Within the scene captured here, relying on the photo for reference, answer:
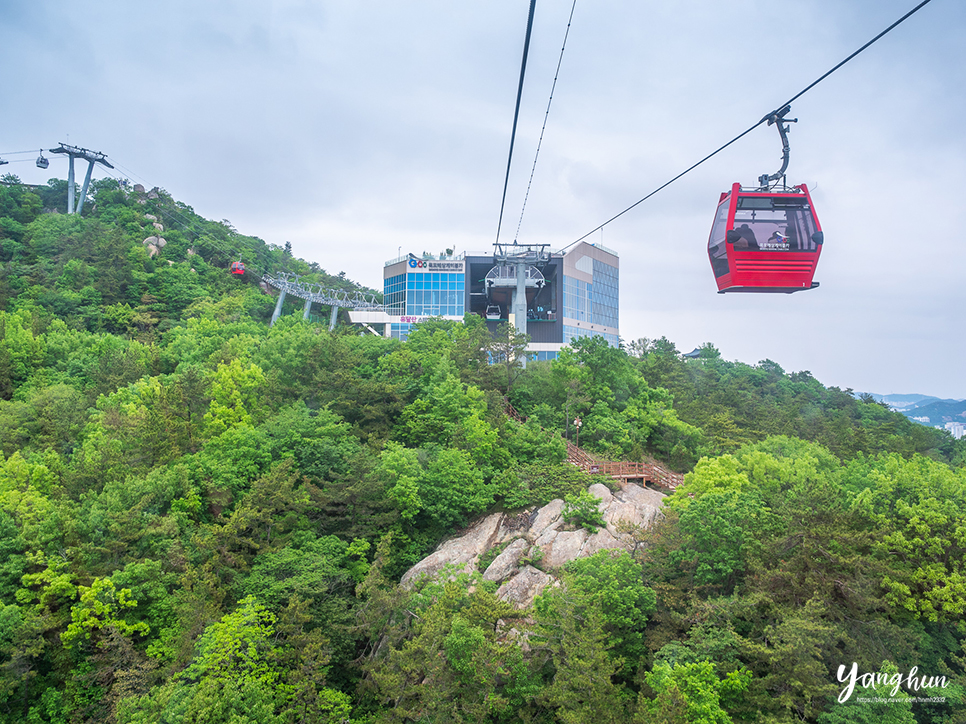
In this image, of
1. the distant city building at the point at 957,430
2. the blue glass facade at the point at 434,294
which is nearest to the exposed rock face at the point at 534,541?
the blue glass facade at the point at 434,294

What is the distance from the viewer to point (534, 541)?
79.7 feet

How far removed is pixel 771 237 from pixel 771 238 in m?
0.03

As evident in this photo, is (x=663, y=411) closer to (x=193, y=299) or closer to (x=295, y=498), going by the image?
(x=295, y=498)

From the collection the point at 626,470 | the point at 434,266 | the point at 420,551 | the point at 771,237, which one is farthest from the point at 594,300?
the point at 771,237

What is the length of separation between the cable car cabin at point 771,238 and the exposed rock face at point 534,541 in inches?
524

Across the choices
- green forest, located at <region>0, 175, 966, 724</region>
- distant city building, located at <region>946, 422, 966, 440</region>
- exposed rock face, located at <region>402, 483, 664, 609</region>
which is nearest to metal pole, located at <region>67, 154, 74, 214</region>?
green forest, located at <region>0, 175, 966, 724</region>

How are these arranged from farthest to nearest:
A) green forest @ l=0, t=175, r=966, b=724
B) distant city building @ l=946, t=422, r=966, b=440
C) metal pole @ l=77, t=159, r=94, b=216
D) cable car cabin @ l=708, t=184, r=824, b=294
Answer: metal pole @ l=77, t=159, r=94, b=216 → distant city building @ l=946, t=422, r=966, b=440 → green forest @ l=0, t=175, r=966, b=724 → cable car cabin @ l=708, t=184, r=824, b=294

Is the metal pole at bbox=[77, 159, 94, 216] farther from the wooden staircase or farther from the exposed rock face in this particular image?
the wooden staircase

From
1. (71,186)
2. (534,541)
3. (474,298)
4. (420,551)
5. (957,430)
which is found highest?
(71,186)

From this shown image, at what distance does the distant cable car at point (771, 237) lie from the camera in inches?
475

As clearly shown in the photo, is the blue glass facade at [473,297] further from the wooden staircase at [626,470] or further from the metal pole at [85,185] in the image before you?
the metal pole at [85,185]

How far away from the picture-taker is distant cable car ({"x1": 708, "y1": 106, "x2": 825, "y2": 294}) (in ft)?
39.5

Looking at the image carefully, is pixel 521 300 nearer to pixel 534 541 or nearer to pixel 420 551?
pixel 420 551

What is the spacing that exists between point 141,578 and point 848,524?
89.8ft
